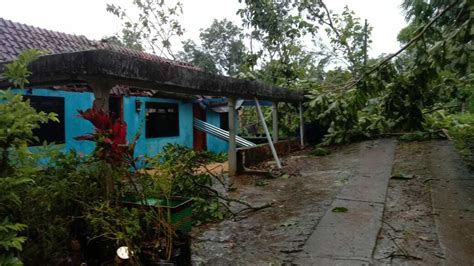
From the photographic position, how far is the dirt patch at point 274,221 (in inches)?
111

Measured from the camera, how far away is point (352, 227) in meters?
3.30

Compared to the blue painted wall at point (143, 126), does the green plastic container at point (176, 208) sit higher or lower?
lower

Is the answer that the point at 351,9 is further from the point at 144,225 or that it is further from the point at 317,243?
the point at 144,225

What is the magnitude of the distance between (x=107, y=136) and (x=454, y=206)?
3.83 m

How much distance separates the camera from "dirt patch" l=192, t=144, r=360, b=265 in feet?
9.28

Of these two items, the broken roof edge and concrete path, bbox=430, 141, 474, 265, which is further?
concrete path, bbox=430, 141, 474, 265

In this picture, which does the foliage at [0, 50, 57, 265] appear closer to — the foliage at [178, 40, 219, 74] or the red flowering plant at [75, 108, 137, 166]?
the red flowering plant at [75, 108, 137, 166]

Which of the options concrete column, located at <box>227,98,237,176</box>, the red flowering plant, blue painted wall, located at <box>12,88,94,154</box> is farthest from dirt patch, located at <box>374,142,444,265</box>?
blue painted wall, located at <box>12,88,94,154</box>

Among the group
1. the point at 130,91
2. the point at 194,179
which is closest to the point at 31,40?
the point at 130,91

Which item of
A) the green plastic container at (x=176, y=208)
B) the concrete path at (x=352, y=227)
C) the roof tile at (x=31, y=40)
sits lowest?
the concrete path at (x=352, y=227)

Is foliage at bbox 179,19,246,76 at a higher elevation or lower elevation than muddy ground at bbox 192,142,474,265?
higher

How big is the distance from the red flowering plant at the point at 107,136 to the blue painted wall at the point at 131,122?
8.59 ft

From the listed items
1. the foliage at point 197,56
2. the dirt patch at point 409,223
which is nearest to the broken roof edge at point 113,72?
the dirt patch at point 409,223

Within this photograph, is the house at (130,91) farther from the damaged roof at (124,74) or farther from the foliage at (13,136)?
the foliage at (13,136)
